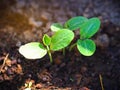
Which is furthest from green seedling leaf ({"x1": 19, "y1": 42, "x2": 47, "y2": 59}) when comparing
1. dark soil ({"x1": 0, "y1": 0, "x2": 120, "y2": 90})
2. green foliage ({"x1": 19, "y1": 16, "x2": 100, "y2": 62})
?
dark soil ({"x1": 0, "y1": 0, "x2": 120, "y2": 90})

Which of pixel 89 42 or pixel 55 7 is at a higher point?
pixel 55 7

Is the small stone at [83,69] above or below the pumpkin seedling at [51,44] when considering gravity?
below

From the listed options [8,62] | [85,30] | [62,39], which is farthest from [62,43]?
[8,62]

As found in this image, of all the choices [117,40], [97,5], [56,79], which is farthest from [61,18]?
[56,79]

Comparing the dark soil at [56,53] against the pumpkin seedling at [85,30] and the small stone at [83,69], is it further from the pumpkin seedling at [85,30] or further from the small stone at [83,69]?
the pumpkin seedling at [85,30]

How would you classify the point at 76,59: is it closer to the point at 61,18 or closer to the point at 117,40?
the point at 117,40

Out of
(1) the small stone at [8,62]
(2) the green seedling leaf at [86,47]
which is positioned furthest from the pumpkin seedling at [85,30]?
(1) the small stone at [8,62]

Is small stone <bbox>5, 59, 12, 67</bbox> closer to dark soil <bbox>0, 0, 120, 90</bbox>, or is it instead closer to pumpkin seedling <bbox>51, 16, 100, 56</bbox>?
dark soil <bbox>0, 0, 120, 90</bbox>

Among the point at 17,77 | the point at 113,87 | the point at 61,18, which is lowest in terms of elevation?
the point at 113,87
